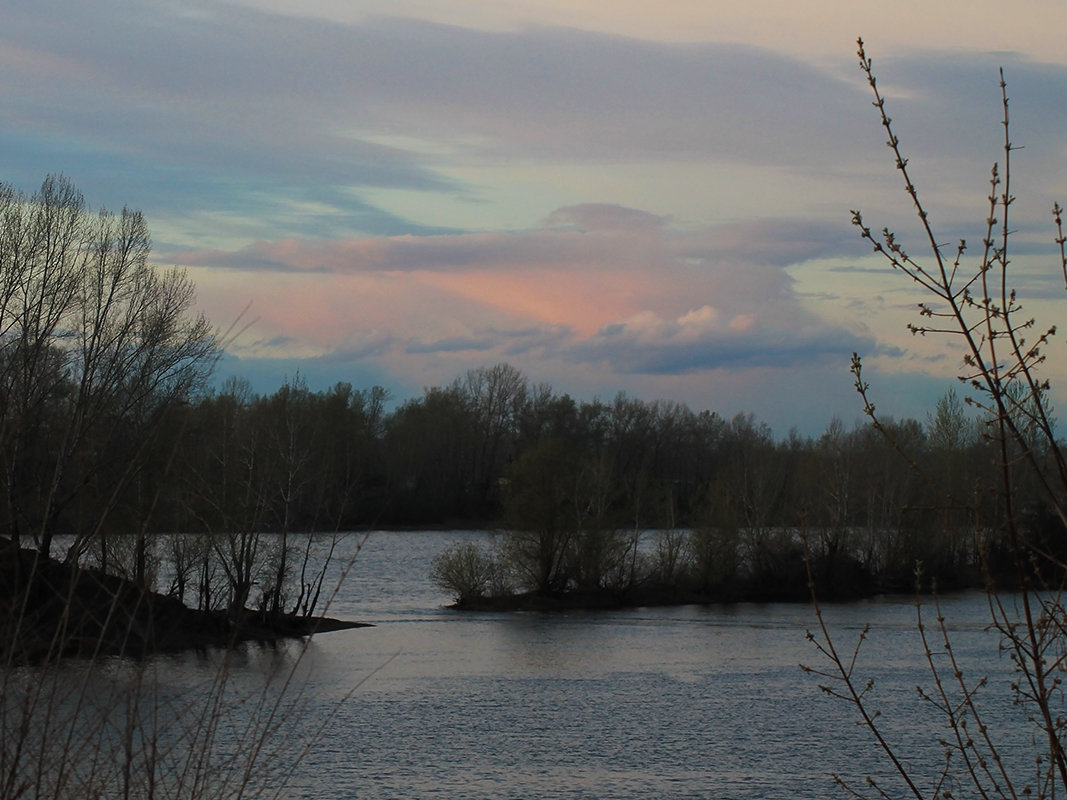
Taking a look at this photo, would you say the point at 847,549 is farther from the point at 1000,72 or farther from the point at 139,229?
the point at 1000,72

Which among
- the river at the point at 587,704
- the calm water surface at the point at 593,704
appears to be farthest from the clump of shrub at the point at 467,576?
the river at the point at 587,704

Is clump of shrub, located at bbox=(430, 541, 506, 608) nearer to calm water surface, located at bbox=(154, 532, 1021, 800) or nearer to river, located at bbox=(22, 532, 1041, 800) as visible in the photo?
calm water surface, located at bbox=(154, 532, 1021, 800)

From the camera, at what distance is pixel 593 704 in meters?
28.9

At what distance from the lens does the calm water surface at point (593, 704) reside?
21141 millimetres

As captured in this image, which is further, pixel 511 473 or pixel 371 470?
pixel 371 470

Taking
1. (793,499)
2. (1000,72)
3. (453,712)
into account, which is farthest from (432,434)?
(1000,72)

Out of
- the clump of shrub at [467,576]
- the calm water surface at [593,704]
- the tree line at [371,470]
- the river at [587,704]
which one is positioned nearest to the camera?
the tree line at [371,470]

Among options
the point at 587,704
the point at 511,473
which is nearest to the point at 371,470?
the point at 511,473

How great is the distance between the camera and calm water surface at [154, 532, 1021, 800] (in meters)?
21.1

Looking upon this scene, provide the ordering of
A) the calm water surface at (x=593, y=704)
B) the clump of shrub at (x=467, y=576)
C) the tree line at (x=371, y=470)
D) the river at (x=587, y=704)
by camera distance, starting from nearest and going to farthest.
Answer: the tree line at (x=371, y=470)
the river at (x=587, y=704)
the calm water surface at (x=593, y=704)
the clump of shrub at (x=467, y=576)

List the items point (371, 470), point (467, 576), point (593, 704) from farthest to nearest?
point (371, 470) → point (467, 576) → point (593, 704)

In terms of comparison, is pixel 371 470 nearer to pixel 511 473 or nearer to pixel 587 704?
pixel 511 473

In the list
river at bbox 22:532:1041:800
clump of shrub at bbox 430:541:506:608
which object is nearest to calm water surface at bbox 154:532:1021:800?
river at bbox 22:532:1041:800

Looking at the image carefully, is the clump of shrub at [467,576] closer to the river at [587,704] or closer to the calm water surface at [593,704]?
the calm water surface at [593,704]
